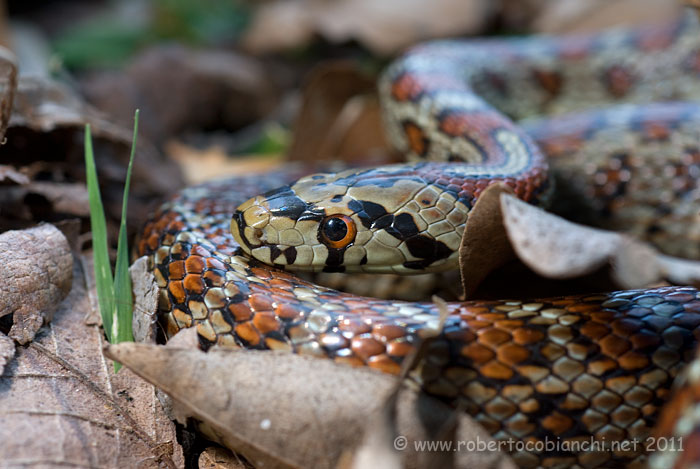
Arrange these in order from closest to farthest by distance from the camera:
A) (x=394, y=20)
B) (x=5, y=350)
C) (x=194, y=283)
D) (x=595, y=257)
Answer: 1. (x=595, y=257)
2. (x=5, y=350)
3. (x=194, y=283)
4. (x=394, y=20)

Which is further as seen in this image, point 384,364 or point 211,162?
point 211,162

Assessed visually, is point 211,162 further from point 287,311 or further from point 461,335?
point 461,335

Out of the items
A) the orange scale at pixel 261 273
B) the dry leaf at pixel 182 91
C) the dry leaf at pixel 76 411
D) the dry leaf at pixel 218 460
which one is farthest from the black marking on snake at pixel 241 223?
the dry leaf at pixel 182 91

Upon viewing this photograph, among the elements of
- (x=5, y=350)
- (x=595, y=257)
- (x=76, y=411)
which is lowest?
(x=76, y=411)

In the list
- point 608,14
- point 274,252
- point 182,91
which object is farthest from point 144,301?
point 608,14

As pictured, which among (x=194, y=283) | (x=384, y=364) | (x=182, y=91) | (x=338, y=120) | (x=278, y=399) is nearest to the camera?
(x=278, y=399)

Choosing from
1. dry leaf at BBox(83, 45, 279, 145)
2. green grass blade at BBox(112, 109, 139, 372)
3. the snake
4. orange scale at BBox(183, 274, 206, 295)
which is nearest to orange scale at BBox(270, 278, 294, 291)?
the snake

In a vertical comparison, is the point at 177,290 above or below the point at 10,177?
below

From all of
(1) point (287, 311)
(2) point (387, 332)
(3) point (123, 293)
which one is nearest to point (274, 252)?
(1) point (287, 311)
